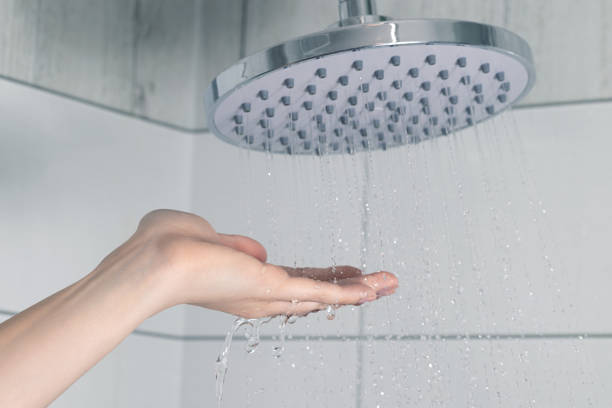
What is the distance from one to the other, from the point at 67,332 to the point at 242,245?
0.18 metres

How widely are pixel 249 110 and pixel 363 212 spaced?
1.33ft

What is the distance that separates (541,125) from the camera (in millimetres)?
1039

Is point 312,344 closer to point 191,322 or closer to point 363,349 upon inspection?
point 363,349

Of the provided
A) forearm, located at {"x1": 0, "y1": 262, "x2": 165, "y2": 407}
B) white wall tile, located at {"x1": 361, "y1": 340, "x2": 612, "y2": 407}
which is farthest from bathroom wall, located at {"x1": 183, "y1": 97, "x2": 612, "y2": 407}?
forearm, located at {"x1": 0, "y1": 262, "x2": 165, "y2": 407}

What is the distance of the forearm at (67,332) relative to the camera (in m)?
0.57

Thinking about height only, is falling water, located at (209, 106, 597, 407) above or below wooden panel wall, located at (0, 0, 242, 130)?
below

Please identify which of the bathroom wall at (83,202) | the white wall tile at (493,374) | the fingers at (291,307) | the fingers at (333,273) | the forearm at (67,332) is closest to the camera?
the forearm at (67,332)

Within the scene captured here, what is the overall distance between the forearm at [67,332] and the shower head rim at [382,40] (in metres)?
0.20

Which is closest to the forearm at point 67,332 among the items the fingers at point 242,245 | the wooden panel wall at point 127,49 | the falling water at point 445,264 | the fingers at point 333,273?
the fingers at point 242,245

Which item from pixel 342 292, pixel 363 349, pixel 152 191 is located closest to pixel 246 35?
pixel 152 191

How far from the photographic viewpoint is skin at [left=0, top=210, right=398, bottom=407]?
0.57 m

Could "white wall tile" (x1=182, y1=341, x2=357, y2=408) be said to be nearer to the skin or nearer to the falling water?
the falling water

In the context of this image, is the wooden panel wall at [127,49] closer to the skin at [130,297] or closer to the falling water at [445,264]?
the falling water at [445,264]

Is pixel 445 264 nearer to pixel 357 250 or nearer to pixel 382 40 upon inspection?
pixel 357 250
